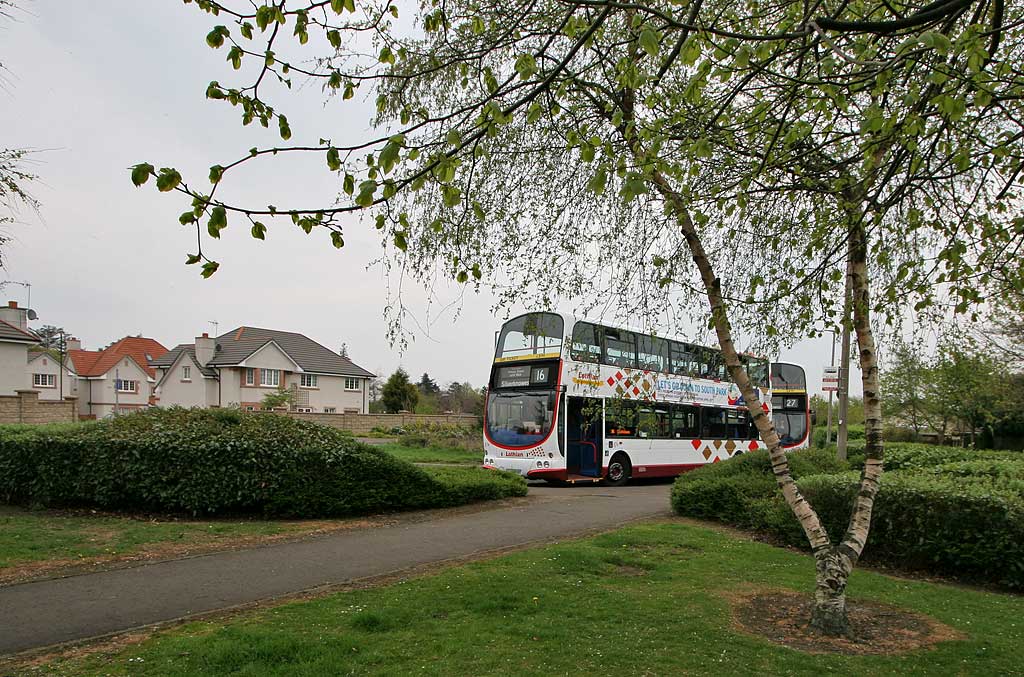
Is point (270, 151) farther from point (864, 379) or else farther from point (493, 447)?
point (493, 447)

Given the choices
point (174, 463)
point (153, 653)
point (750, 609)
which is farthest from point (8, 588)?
point (750, 609)

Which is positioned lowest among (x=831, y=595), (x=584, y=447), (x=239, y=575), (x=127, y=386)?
(x=239, y=575)

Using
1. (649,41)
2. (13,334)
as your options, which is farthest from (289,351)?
(649,41)

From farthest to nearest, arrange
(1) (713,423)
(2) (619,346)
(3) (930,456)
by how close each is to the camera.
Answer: (1) (713,423) → (3) (930,456) → (2) (619,346)

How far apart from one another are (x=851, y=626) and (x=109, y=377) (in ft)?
238

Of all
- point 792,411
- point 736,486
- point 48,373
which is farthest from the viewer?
point 48,373

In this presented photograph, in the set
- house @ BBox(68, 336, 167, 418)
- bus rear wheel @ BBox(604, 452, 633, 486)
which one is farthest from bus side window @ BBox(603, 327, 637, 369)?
house @ BBox(68, 336, 167, 418)

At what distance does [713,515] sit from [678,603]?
641 centimetres

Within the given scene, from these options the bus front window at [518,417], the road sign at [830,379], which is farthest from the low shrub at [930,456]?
the bus front window at [518,417]

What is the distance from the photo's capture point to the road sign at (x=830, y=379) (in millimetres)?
19578

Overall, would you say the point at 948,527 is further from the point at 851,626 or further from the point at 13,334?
the point at 13,334

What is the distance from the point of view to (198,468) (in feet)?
36.4

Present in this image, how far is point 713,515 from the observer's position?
42.5ft

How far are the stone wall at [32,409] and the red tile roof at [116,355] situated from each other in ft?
152
